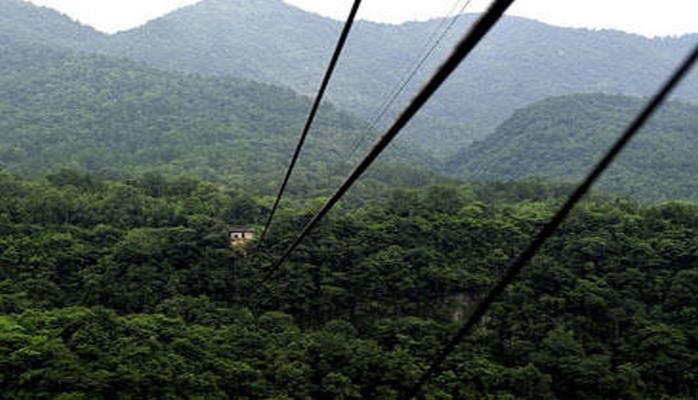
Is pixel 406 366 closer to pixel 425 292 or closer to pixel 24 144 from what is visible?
pixel 425 292

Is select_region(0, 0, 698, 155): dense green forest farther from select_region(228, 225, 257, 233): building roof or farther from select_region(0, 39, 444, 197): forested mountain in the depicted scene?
select_region(228, 225, 257, 233): building roof

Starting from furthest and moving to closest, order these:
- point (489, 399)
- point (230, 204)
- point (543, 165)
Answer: point (543, 165) < point (230, 204) < point (489, 399)

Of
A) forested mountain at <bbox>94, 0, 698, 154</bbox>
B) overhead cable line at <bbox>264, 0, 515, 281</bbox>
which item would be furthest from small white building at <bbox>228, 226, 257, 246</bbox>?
forested mountain at <bbox>94, 0, 698, 154</bbox>

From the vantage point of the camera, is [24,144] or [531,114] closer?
[24,144]

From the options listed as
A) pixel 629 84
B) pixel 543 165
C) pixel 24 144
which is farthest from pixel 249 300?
pixel 629 84

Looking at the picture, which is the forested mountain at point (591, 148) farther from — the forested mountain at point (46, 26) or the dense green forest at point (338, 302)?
the forested mountain at point (46, 26)

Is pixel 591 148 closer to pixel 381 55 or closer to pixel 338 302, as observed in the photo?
pixel 338 302

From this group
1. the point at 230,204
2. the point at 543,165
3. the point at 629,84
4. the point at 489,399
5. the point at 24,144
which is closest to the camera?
the point at 489,399
